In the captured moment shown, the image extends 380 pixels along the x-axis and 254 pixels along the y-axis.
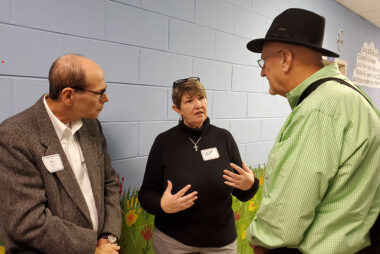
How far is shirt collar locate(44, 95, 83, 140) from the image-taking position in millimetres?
1138

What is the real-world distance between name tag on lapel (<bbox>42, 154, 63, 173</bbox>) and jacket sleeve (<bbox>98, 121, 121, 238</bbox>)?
0.99 ft

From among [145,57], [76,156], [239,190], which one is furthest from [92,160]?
[239,190]

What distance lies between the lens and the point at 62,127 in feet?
3.81

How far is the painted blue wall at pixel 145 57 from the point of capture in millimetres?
1265

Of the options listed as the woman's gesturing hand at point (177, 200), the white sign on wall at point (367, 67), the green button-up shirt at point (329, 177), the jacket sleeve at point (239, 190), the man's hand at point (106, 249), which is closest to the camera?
the green button-up shirt at point (329, 177)

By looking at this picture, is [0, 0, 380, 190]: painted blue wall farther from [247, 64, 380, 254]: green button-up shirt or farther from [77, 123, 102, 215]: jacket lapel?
[247, 64, 380, 254]: green button-up shirt

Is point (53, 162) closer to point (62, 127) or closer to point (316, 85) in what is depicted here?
point (62, 127)

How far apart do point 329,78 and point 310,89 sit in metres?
0.08

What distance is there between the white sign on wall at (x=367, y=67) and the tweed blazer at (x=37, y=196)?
4.27m

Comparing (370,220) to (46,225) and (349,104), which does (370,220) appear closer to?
(349,104)

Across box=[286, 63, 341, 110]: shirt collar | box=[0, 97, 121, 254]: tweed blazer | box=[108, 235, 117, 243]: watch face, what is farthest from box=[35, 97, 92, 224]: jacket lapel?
box=[286, 63, 341, 110]: shirt collar

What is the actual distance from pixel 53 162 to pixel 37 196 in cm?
14

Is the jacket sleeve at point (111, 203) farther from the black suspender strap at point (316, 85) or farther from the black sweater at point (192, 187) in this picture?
the black suspender strap at point (316, 85)

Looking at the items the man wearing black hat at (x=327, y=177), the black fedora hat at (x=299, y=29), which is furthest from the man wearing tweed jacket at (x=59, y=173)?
the black fedora hat at (x=299, y=29)
